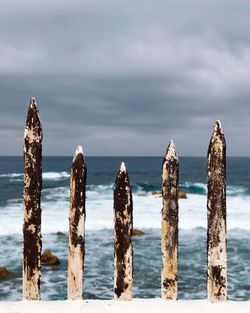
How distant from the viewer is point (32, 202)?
4688mm

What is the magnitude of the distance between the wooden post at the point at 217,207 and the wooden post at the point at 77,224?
1.14m

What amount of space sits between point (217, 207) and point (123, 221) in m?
0.86

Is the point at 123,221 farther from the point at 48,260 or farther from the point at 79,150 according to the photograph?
the point at 48,260

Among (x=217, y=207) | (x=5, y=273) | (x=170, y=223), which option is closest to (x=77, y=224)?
(x=170, y=223)

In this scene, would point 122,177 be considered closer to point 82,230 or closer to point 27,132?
point 82,230

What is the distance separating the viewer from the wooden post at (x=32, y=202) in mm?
4688

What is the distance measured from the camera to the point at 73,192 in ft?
15.2

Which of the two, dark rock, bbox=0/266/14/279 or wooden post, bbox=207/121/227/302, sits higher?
wooden post, bbox=207/121/227/302

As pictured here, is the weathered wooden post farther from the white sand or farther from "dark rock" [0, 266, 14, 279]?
"dark rock" [0, 266, 14, 279]

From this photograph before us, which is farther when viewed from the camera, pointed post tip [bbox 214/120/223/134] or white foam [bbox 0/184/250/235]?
white foam [bbox 0/184/250/235]

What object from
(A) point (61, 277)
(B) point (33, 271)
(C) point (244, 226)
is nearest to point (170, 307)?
(B) point (33, 271)

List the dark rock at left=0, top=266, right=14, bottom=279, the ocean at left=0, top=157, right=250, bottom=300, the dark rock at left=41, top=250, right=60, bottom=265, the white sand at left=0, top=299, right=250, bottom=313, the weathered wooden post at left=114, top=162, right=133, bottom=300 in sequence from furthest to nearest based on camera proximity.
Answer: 1. the dark rock at left=41, top=250, right=60, bottom=265
2. the dark rock at left=0, top=266, right=14, bottom=279
3. the ocean at left=0, top=157, right=250, bottom=300
4. the weathered wooden post at left=114, top=162, right=133, bottom=300
5. the white sand at left=0, top=299, right=250, bottom=313

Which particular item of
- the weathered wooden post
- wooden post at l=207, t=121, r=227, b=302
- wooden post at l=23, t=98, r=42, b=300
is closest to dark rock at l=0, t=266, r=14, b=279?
wooden post at l=23, t=98, r=42, b=300

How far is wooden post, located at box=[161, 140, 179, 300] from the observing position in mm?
4641
